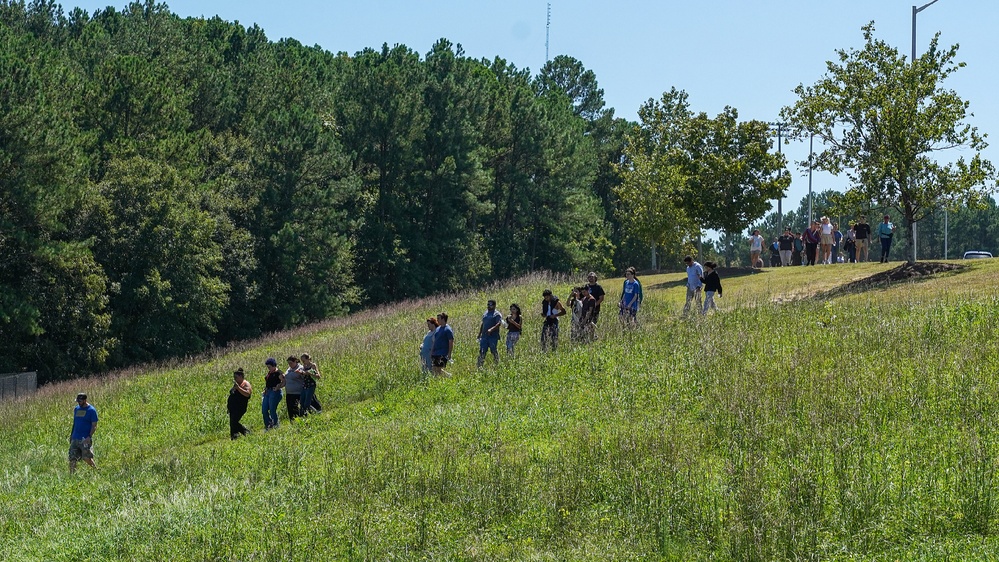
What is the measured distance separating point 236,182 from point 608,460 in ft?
120

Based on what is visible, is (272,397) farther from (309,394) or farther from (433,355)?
(433,355)

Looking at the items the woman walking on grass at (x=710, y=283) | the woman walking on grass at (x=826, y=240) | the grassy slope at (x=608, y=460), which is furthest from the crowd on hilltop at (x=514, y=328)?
the woman walking on grass at (x=826, y=240)

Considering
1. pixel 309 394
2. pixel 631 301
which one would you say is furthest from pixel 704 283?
pixel 309 394

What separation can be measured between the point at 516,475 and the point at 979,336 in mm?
8671

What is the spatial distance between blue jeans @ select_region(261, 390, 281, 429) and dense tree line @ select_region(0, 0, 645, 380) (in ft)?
60.9

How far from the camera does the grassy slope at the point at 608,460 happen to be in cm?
1034

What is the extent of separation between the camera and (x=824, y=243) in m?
37.8

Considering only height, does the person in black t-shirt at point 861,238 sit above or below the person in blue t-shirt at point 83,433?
above

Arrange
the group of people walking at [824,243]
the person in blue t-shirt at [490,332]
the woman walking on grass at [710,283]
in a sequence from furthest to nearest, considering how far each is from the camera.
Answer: the group of people walking at [824,243] → the woman walking on grass at [710,283] → the person in blue t-shirt at [490,332]

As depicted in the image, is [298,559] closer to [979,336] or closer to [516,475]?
[516,475]

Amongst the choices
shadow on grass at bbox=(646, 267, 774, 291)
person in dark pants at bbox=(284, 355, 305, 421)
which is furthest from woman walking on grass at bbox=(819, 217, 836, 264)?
person in dark pants at bbox=(284, 355, 305, 421)

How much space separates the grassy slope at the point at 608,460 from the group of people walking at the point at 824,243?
11.6 meters

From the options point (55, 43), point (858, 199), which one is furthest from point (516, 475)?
point (55, 43)

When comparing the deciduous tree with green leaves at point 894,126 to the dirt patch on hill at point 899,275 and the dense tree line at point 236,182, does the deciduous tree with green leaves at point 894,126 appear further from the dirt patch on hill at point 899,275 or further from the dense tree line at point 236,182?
the dense tree line at point 236,182
